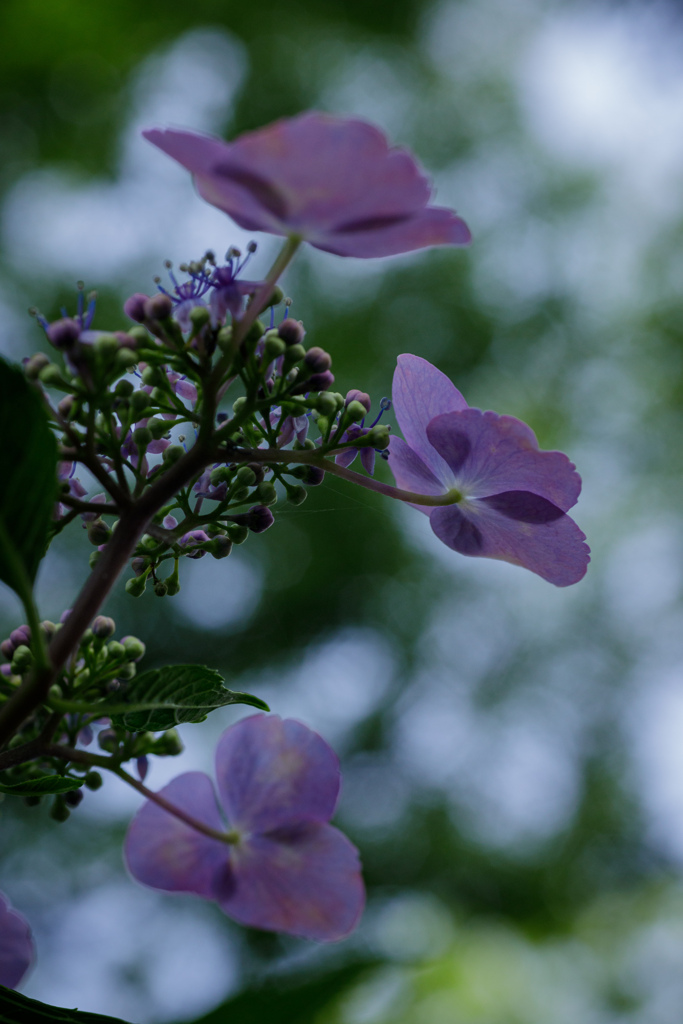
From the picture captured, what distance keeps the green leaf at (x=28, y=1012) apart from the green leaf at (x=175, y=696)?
4.4 inches

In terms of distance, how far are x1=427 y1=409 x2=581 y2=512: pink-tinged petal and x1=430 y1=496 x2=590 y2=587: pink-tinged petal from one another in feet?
0.03

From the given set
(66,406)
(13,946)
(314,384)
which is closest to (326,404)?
(314,384)

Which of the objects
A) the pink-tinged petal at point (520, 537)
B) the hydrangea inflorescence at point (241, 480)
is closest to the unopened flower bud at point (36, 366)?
the hydrangea inflorescence at point (241, 480)

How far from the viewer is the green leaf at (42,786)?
1.21 feet

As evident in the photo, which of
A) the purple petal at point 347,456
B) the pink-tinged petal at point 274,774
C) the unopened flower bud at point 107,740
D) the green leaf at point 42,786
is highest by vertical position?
the purple petal at point 347,456

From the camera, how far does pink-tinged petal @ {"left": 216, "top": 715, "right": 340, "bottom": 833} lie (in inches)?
15.4

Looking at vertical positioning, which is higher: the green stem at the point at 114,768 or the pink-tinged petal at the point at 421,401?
the pink-tinged petal at the point at 421,401

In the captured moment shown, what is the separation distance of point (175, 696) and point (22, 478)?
12cm

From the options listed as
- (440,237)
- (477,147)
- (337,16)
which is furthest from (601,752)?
(440,237)

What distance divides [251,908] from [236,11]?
5374mm

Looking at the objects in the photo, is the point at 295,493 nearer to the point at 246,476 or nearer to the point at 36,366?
the point at 246,476

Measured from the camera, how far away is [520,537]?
1.46 ft

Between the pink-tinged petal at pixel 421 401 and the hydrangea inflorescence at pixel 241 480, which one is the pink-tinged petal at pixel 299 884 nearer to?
the hydrangea inflorescence at pixel 241 480

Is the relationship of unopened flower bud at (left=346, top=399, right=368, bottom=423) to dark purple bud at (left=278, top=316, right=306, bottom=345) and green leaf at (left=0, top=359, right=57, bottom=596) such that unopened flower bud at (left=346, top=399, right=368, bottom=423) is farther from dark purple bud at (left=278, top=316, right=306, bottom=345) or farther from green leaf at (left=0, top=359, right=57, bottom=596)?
green leaf at (left=0, top=359, right=57, bottom=596)
